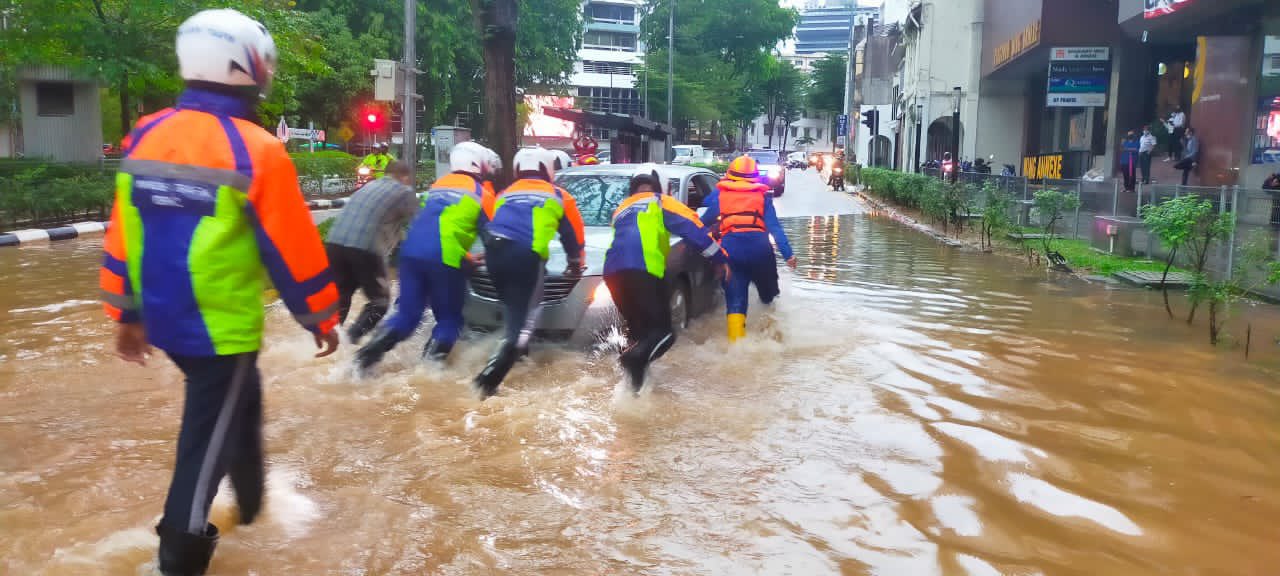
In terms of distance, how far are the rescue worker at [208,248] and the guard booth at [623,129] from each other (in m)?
22.7

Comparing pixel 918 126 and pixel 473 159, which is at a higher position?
pixel 918 126

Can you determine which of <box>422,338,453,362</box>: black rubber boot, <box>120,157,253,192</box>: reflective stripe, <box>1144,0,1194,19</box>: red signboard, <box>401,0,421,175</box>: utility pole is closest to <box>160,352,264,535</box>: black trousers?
<box>120,157,253,192</box>: reflective stripe

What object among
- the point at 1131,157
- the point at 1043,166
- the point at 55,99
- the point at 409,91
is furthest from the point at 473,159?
the point at 55,99

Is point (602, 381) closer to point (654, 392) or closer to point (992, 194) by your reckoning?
point (654, 392)

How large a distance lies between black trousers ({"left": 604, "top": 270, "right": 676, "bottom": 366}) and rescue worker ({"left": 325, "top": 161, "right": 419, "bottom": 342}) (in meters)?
1.53

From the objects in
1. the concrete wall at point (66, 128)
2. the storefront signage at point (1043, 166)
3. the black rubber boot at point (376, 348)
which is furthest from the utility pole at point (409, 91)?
the concrete wall at point (66, 128)

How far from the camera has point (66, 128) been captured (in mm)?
30609

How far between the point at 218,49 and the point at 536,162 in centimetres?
321

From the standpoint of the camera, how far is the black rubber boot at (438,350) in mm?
6680

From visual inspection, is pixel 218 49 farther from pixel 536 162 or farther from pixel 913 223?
pixel 913 223

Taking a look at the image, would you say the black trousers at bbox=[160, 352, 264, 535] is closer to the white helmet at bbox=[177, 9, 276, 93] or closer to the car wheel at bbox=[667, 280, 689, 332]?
the white helmet at bbox=[177, 9, 276, 93]

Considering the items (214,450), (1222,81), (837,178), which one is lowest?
(214,450)

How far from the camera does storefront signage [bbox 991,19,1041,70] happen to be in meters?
23.8

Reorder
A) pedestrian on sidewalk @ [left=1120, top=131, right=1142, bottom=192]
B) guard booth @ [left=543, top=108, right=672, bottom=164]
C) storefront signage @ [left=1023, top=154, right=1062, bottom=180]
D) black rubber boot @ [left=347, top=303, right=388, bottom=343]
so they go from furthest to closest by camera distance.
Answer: storefront signage @ [left=1023, top=154, right=1062, bottom=180]
guard booth @ [left=543, top=108, right=672, bottom=164]
pedestrian on sidewalk @ [left=1120, top=131, right=1142, bottom=192]
black rubber boot @ [left=347, top=303, right=388, bottom=343]
